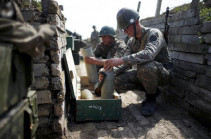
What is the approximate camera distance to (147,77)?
10.4 ft

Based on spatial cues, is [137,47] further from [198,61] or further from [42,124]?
[42,124]

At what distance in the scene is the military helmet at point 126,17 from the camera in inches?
133

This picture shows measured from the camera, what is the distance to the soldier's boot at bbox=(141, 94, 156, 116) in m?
3.23

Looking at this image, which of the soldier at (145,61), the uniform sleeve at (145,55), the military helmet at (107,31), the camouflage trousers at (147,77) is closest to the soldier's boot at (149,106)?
the soldier at (145,61)

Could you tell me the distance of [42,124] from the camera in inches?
89.8

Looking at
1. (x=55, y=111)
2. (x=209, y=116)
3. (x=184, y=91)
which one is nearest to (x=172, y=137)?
(x=209, y=116)

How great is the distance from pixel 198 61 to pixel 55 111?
2.36 metres

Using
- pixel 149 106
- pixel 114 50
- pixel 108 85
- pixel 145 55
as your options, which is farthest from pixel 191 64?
pixel 114 50

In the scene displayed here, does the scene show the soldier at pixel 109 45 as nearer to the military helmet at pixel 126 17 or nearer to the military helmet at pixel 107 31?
the military helmet at pixel 107 31

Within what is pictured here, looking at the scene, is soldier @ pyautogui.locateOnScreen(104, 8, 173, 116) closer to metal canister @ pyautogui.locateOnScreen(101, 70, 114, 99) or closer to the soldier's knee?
the soldier's knee

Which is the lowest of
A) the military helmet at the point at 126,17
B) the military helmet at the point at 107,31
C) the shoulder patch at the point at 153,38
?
the shoulder patch at the point at 153,38

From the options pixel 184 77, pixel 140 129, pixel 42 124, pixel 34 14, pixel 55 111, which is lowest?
pixel 140 129

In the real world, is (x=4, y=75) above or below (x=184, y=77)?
above

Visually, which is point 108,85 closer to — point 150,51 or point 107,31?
point 150,51
